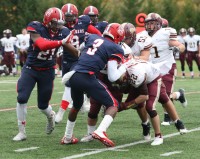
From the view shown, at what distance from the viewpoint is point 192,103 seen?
12.7m

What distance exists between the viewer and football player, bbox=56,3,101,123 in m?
10.3

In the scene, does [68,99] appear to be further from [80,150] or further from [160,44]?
[80,150]

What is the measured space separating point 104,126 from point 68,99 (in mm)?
3199

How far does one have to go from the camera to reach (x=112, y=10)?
1683 inches

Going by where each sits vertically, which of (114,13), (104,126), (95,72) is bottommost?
(114,13)

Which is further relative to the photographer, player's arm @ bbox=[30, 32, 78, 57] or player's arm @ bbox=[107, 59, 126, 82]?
player's arm @ bbox=[30, 32, 78, 57]

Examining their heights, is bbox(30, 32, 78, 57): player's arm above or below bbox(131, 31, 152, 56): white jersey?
above

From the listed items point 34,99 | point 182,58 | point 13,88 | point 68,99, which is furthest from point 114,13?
point 68,99

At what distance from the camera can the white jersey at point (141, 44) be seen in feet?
26.9

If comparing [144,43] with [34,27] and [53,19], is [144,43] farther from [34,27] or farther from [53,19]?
[34,27]

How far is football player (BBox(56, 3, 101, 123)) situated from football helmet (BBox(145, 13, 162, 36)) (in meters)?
1.64

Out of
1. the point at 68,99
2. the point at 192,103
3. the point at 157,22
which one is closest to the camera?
the point at 157,22

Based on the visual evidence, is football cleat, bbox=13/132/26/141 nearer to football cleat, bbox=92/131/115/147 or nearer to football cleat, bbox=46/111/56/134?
football cleat, bbox=46/111/56/134

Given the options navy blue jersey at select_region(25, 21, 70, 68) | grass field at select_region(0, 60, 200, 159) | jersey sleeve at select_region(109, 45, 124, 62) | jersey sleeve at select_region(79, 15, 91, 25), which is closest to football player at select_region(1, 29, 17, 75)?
grass field at select_region(0, 60, 200, 159)
